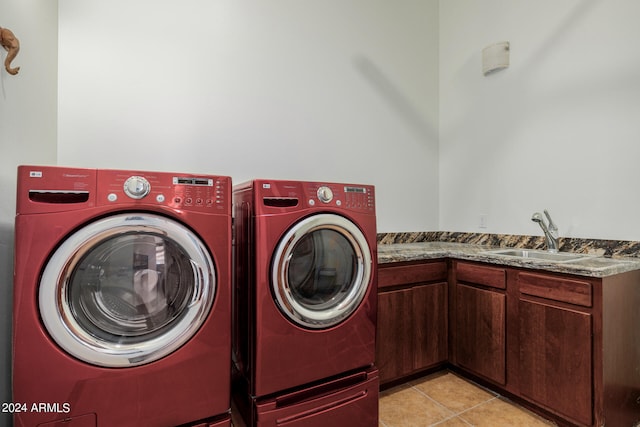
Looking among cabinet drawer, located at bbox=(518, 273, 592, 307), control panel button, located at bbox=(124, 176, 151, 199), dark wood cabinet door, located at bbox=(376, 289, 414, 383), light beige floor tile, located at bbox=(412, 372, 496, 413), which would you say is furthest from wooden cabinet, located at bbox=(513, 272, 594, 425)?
control panel button, located at bbox=(124, 176, 151, 199)

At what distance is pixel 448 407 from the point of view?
6.11ft

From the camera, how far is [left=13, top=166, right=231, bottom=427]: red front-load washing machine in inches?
38.3

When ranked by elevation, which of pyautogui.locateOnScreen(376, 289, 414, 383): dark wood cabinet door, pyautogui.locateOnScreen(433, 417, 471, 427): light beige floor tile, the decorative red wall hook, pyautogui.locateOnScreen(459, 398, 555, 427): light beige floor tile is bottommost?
pyautogui.locateOnScreen(433, 417, 471, 427): light beige floor tile

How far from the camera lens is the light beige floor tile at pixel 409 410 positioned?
5.71ft

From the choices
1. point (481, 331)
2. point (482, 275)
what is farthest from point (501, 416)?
point (482, 275)

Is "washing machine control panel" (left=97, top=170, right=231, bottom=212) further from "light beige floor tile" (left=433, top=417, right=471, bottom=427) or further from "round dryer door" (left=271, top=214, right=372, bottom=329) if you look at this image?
"light beige floor tile" (left=433, top=417, right=471, bottom=427)

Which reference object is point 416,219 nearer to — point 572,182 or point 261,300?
point 572,182

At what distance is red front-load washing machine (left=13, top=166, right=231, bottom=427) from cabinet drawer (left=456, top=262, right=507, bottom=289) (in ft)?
5.21

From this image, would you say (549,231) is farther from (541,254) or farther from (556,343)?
(556,343)

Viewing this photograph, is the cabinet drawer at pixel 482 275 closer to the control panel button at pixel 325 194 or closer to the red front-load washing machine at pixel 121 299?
the control panel button at pixel 325 194

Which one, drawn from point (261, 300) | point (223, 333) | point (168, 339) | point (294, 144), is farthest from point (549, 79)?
point (168, 339)

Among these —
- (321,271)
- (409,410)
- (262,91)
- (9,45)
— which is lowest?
(409,410)

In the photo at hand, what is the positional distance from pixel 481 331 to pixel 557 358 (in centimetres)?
43

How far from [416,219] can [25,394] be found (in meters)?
2.68
